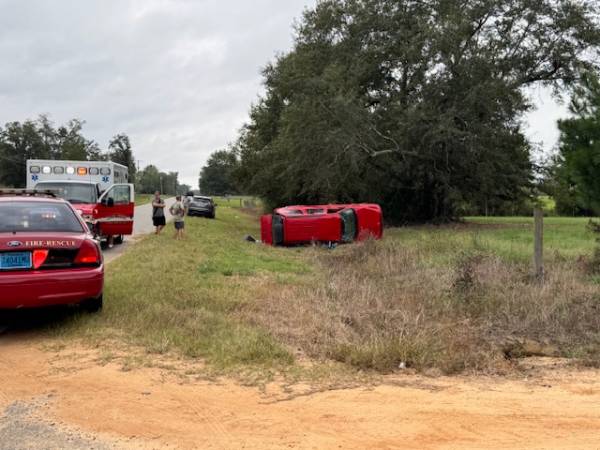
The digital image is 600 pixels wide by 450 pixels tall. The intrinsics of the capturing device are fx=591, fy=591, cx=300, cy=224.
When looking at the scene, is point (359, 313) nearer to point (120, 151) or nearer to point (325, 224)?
point (325, 224)

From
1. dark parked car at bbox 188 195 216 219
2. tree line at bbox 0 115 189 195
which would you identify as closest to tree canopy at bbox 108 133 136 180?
tree line at bbox 0 115 189 195

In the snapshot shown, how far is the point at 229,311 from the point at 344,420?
389cm

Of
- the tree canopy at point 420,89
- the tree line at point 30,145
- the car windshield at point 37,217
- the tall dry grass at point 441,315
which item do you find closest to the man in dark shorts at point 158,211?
the tree canopy at point 420,89

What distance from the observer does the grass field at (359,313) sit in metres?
5.77

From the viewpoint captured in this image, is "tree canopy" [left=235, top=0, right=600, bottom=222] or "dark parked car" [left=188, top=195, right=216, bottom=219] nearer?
"tree canopy" [left=235, top=0, right=600, bottom=222]

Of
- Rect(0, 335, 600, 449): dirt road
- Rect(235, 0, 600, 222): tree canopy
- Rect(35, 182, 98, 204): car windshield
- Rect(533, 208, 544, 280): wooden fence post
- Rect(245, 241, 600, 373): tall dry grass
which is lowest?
Rect(0, 335, 600, 449): dirt road

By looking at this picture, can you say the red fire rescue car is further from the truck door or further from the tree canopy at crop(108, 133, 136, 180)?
the tree canopy at crop(108, 133, 136, 180)

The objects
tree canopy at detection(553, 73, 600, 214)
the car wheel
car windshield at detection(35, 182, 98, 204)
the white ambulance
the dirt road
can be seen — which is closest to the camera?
the dirt road

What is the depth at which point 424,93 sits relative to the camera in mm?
26000

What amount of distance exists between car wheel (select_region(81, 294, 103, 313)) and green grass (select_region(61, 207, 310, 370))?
0.15m

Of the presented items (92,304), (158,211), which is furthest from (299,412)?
(158,211)

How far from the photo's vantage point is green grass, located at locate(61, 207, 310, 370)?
5.87 metres

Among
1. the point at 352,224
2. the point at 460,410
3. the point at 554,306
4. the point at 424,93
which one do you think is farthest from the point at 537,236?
the point at 424,93

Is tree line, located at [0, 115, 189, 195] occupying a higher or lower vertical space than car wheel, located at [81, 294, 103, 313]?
higher
